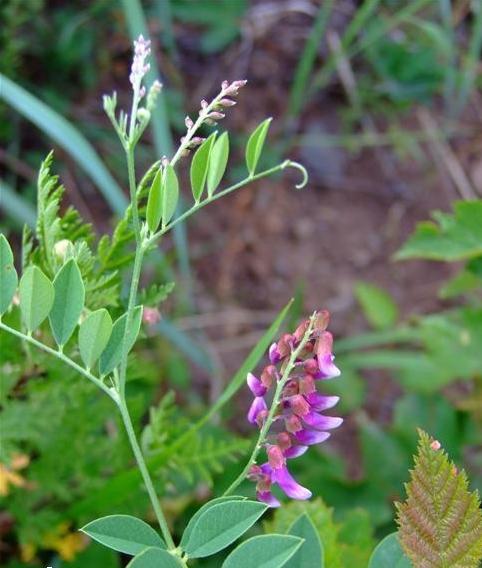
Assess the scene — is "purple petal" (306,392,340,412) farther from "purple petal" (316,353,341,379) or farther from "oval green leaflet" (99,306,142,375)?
"oval green leaflet" (99,306,142,375)

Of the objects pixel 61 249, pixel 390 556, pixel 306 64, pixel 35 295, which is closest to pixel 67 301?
pixel 35 295

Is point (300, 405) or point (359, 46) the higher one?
point (300, 405)

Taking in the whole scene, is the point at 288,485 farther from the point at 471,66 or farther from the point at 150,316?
the point at 471,66

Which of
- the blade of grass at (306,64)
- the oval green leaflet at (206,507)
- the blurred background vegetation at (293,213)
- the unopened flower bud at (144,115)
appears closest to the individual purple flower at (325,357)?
the oval green leaflet at (206,507)

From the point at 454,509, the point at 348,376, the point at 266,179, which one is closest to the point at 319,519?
the point at 454,509

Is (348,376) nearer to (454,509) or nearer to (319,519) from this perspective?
(319,519)

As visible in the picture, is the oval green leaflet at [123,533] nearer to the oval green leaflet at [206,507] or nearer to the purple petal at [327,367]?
the oval green leaflet at [206,507]
